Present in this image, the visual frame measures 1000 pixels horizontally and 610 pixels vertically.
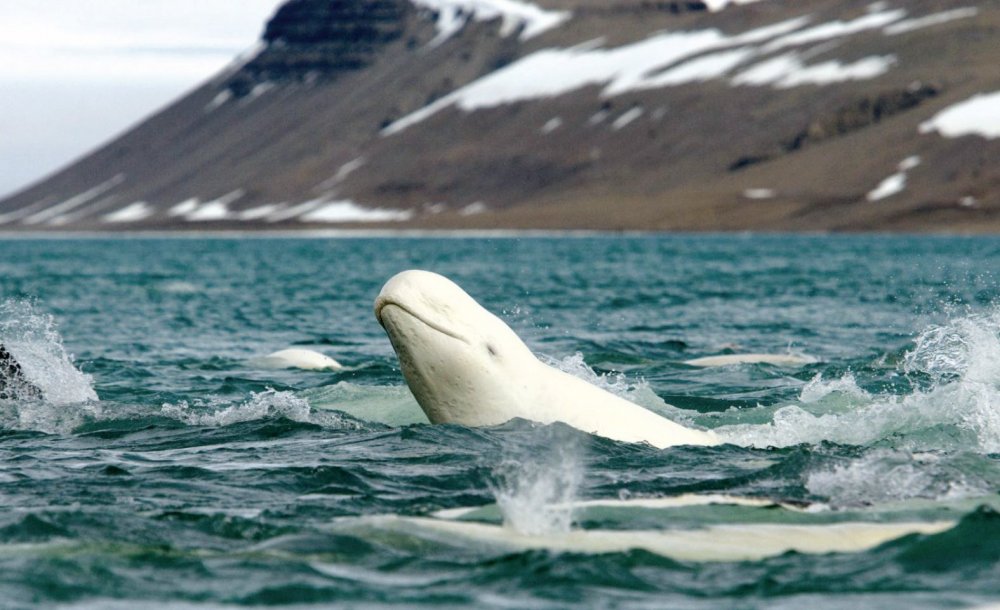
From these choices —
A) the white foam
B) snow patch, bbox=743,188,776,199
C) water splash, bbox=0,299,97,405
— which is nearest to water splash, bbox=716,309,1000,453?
water splash, bbox=0,299,97,405

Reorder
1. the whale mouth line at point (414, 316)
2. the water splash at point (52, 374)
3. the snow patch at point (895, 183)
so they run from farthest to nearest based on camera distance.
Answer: the snow patch at point (895, 183) < the water splash at point (52, 374) < the whale mouth line at point (414, 316)

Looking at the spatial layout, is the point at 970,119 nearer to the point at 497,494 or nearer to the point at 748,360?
the point at 748,360

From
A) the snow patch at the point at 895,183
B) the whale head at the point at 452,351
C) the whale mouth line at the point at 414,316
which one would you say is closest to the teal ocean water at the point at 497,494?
the whale head at the point at 452,351

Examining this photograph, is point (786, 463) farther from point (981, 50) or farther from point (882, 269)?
point (981, 50)

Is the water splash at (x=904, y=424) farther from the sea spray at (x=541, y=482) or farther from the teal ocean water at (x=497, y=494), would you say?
the sea spray at (x=541, y=482)

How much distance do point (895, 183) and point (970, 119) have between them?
14850mm

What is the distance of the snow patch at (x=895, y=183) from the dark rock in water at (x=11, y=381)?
518 feet

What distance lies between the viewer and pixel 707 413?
16.2m

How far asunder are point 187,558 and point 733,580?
9.96ft

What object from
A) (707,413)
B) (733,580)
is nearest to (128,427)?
(707,413)

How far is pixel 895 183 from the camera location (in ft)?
561

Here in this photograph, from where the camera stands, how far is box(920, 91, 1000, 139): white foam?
17550cm

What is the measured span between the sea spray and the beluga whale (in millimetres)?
304

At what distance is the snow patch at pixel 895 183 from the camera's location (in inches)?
6619
